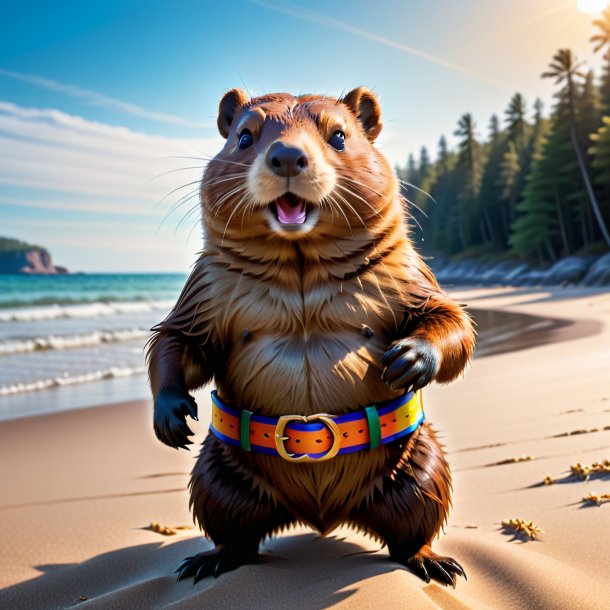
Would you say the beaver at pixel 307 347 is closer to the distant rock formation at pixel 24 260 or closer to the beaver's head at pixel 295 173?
the beaver's head at pixel 295 173

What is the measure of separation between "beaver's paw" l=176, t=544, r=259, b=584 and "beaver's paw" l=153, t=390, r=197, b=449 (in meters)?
0.47

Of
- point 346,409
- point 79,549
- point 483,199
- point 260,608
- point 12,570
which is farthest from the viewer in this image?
point 483,199

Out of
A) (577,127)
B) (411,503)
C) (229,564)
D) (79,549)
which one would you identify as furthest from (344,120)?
(577,127)

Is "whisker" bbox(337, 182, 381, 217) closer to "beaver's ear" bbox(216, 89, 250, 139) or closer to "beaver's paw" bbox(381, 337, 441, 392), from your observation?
"beaver's paw" bbox(381, 337, 441, 392)

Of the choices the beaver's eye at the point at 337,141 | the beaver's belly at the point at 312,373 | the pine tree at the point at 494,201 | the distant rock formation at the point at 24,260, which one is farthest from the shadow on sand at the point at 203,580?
the distant rock formation at the point at 24,260

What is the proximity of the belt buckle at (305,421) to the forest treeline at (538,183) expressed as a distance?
60.9ft

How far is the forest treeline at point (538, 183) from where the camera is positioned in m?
28.4

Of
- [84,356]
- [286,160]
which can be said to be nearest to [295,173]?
[286,160]

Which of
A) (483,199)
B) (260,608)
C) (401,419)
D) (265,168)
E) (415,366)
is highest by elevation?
(483,199)

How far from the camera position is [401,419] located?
2.10m

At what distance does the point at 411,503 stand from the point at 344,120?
1.41m

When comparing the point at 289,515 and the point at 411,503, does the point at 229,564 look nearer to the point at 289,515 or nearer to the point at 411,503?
the point at 289,515

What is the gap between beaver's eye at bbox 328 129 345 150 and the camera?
2183mm

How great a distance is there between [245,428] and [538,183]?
32.1 m
